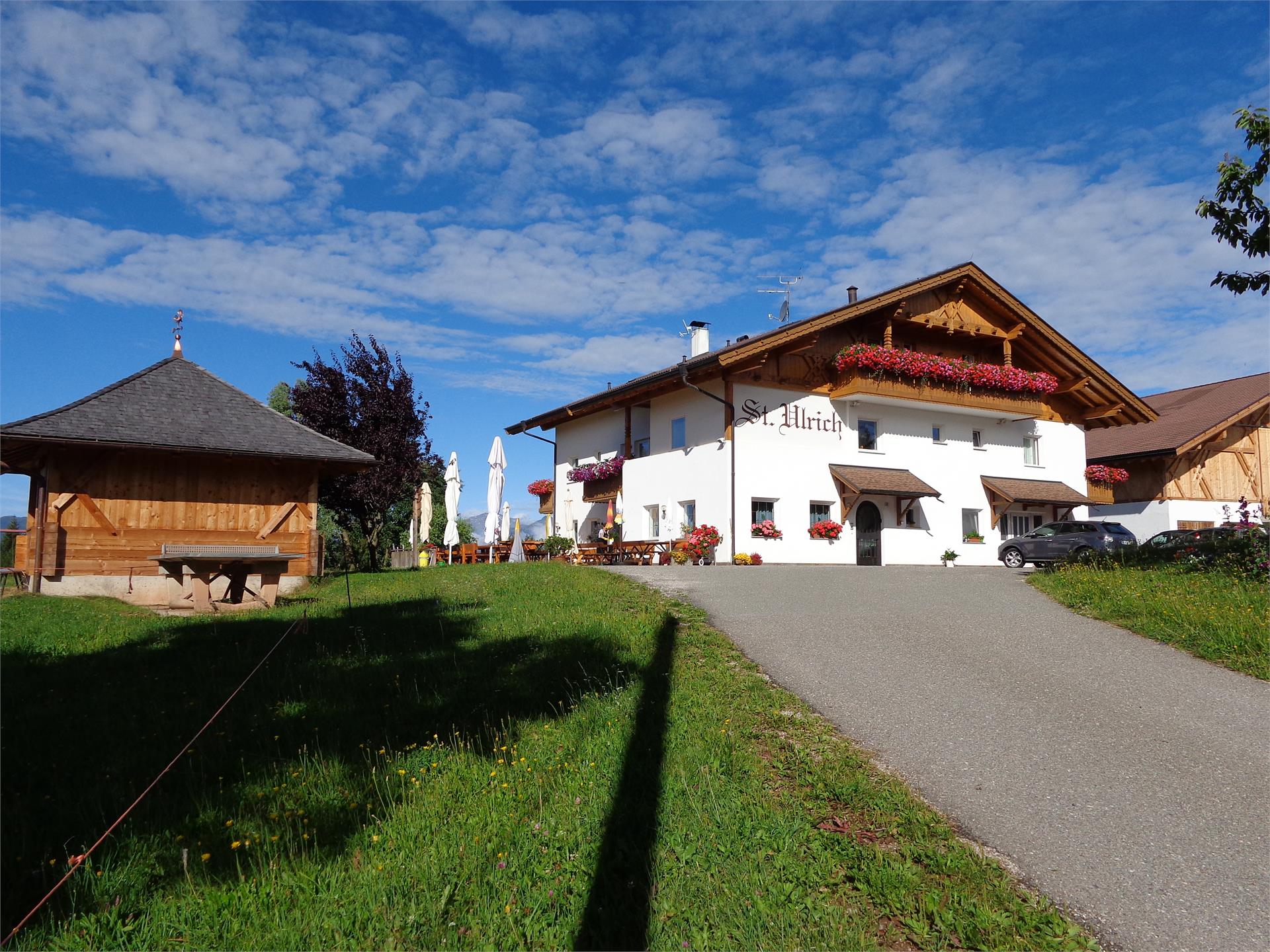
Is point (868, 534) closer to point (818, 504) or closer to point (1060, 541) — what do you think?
point (818, 504)

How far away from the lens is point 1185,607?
10383 millimetres

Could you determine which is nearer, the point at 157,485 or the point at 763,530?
the point at 157,485

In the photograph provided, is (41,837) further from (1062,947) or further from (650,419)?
(650,419)

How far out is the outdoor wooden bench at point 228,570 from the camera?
37.4 feet

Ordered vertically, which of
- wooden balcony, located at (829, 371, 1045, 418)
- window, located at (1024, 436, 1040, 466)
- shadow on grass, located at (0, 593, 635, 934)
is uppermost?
wooden balcony, located at (829, 371, 1045, 418)

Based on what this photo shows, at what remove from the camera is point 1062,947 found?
11.5 feet

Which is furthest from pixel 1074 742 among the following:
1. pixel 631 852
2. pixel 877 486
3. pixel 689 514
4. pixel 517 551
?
pixel 517 551

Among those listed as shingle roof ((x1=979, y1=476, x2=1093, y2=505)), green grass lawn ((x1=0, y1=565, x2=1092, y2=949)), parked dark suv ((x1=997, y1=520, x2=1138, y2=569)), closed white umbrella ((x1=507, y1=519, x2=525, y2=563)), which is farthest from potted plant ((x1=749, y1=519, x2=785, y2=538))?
green grass lawn ((x1=0, y1=565, x2=1092, y2=949))

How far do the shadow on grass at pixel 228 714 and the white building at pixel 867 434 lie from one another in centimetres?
1430

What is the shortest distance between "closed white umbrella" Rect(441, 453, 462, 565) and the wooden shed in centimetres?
1081

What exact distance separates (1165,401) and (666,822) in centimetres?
4131

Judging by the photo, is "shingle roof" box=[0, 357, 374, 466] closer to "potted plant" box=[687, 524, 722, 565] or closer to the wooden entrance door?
"potted plant" box=[687, 524, 722, 565]

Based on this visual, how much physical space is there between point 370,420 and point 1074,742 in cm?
2217

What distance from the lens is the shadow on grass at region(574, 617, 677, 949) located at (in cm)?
357
